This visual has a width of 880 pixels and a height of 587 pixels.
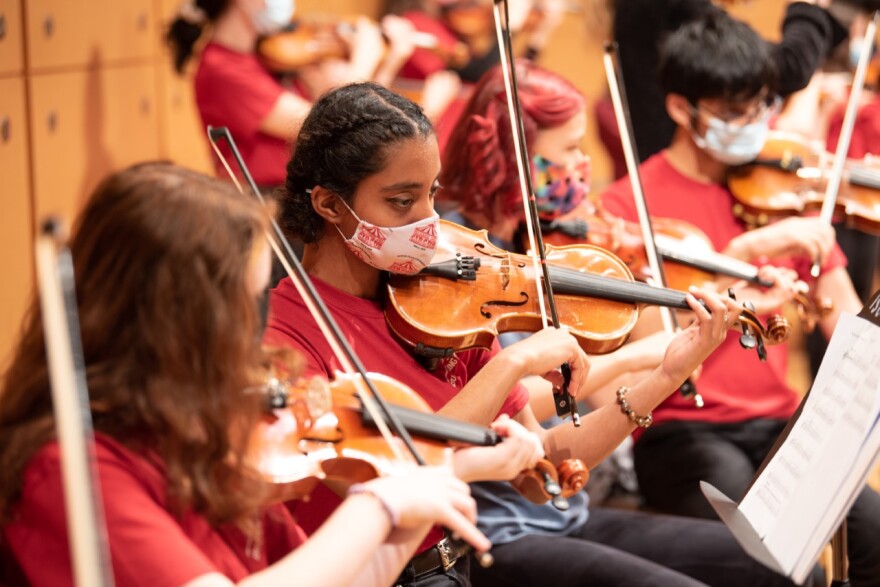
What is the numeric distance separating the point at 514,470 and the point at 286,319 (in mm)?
432

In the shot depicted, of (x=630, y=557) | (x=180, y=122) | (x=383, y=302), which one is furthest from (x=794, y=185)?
(x=180, y=122)

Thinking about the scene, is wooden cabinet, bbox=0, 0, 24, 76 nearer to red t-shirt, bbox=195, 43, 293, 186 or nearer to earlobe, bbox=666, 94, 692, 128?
red t-shirt, bbox=195, 43, 293, 186

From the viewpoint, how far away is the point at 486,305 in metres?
1.70

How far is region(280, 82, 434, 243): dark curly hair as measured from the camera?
5.08ft

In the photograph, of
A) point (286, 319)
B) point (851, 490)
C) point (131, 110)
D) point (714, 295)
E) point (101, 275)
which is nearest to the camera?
point (101, 275)

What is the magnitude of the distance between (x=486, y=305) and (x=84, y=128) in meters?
2.20

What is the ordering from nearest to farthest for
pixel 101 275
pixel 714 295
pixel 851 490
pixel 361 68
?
pixel 101 275 → pixel 851 490 → pixel 714 295 → pixel 361 68

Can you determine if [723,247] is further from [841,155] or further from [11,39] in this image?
[11,39]

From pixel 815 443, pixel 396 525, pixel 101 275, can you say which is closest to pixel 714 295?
pixel 815 443

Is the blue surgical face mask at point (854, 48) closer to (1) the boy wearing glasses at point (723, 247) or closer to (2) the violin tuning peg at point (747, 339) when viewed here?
(1) the boy wearing glasses at point (723, 247)

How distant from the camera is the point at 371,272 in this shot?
165cm

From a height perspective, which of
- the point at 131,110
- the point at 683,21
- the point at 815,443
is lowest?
the point at 131,110

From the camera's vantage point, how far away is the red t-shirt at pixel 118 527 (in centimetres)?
104

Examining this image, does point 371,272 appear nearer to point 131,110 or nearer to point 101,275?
point 101,275
